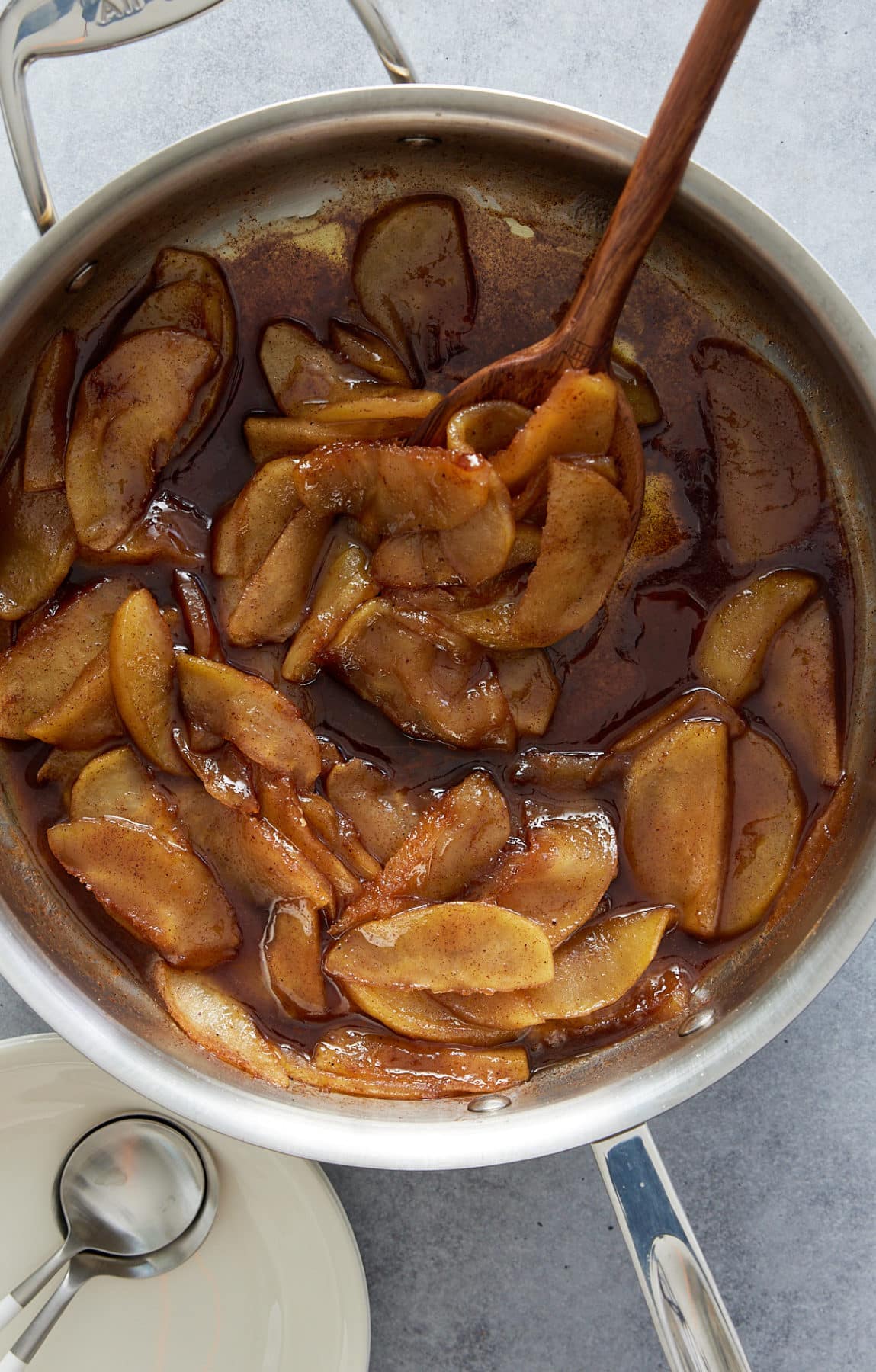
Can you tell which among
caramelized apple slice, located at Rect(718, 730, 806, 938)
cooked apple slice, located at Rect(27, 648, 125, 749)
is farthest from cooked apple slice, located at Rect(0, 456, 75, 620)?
caramelized apple slice, located at Rect(718, 730, 806, 938)

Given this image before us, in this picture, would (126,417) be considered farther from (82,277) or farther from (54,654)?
(54,654)

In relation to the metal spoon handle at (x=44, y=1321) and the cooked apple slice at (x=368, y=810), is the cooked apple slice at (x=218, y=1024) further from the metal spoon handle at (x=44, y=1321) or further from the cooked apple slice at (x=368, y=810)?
the metal spoon handle at (x=44, y=1321)

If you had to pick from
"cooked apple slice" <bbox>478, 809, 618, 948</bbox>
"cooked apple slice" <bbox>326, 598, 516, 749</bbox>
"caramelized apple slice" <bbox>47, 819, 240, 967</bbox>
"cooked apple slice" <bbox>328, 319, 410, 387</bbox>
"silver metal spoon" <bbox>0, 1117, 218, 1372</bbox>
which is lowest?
"silver metal spoon" <bbox>0, 1117, 218, 1372</bbox>

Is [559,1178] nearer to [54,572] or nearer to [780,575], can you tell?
[780,575]

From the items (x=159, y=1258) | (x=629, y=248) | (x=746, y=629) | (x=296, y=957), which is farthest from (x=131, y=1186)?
(x=629, y=248)

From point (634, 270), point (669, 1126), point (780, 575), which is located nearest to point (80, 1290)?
point (669, 1126)

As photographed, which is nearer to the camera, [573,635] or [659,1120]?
[573,635]

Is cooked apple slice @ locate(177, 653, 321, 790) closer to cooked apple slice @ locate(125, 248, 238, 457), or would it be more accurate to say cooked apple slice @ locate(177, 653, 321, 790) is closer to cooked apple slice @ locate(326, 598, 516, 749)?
cooked apple slice @ locate(326, 598, 516, 749)
